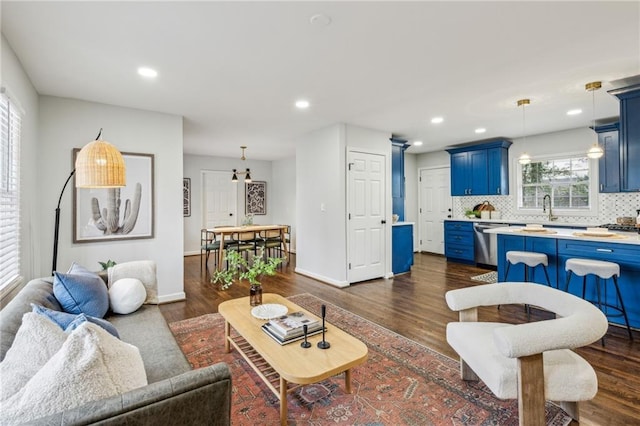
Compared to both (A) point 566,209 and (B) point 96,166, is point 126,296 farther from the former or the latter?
(A) point 566,209

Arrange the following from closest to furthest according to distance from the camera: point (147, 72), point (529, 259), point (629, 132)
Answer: point (147, 72) → point (629, 132) → point (529, 259)

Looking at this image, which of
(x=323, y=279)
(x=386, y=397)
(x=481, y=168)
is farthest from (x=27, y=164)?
(x=481, y=168)

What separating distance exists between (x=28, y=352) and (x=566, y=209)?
6.91 meters

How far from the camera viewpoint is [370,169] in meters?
4.99

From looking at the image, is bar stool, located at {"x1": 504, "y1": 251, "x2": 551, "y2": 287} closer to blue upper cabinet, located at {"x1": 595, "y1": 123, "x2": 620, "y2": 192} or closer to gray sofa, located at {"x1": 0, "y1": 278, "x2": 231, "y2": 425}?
blue upper cabinet, located at {"x1": 595, "y1": 123, "x2": 620, "y2": 192}

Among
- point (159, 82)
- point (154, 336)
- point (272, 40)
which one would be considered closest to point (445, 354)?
point (154, 336)

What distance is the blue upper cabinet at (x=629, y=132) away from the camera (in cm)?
318

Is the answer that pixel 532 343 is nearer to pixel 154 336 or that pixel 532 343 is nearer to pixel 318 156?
pixel 154 336

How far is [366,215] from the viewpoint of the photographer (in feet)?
16.1

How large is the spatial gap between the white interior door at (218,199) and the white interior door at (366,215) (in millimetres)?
4411

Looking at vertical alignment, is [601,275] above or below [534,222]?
below

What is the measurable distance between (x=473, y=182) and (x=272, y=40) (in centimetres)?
546

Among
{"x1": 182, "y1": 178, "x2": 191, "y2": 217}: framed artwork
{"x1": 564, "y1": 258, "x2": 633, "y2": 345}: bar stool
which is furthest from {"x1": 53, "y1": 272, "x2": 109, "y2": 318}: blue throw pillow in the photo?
{"x1": 182, "y1": 178, "x2": 191, "y2": 217}: framed artwork

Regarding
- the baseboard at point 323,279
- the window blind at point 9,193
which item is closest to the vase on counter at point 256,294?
the window blind at point 9,193
